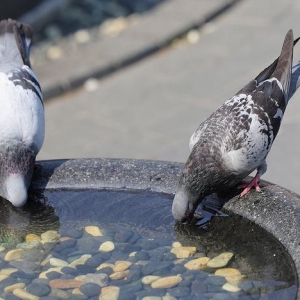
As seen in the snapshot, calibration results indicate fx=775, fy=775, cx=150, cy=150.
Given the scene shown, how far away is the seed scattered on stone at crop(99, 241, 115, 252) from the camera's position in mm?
2994

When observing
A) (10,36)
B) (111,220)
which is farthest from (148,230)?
(10,36)

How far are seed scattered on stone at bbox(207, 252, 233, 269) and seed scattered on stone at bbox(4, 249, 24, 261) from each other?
0.74 m

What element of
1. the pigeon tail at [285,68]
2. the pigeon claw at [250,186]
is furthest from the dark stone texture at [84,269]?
the pigeon tail at [285,68]

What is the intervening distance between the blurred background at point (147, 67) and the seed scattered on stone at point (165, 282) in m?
2.78

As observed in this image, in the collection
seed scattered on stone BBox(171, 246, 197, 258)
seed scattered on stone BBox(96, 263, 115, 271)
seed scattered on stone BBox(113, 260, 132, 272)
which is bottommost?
seed scattered on stone BBox(96, 263, 115, 271)

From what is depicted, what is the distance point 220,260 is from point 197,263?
9 cm

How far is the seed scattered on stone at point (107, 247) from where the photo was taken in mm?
2994

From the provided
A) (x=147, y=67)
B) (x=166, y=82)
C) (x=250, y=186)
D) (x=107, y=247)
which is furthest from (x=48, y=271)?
(x=147, y=67)

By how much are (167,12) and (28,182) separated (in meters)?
4.94

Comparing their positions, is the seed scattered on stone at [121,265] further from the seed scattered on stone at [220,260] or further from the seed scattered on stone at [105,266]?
the seed scattered on stone at [220,260]

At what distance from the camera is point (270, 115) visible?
143 inches

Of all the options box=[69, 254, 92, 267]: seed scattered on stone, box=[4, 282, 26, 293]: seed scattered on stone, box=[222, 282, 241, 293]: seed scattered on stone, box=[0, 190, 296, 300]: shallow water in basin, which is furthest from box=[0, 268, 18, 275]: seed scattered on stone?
box=[222, 282, 241, 293]: seed scattered on stone

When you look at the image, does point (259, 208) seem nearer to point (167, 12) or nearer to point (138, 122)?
point (138, 122)

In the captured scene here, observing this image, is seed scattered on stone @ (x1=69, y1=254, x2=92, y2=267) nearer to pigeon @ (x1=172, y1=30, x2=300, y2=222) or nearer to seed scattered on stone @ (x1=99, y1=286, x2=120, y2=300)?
seed scattered on stone @ (x1=99, y1=286, x2=120, y2=300)
